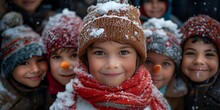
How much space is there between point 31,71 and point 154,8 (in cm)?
144

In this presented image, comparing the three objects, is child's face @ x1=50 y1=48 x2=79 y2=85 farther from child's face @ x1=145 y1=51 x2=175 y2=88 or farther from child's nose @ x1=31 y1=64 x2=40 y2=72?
child's face @ x1=145 y1=51 x2=175 y2=88

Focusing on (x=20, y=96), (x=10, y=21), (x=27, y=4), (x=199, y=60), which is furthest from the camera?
(x=27, y=4)

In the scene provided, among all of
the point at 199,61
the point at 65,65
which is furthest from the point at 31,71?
the point at 199,61

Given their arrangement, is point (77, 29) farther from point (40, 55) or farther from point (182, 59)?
point (182, 59)

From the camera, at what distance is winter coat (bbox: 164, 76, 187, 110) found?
3.07 meters

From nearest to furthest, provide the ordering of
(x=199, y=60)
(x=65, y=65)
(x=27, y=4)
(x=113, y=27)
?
(x=113, y=27) < (x=65, y=65) < (x=199, y=60) < (x=27, y=4)

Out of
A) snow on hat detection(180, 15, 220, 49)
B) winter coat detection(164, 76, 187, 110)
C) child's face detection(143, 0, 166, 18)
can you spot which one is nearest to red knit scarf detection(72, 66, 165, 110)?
winter coat detection(164, 76, 187, 110)

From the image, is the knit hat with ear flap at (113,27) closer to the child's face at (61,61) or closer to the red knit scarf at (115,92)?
the red knit scarf at (115,92)

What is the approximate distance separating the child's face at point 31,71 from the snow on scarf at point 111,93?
28.5 inches

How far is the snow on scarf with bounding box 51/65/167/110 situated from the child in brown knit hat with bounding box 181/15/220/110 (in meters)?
0.77

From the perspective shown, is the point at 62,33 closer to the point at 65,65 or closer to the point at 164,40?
the point at 65,65

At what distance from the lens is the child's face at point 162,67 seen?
119 inches

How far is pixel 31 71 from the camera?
3057mm

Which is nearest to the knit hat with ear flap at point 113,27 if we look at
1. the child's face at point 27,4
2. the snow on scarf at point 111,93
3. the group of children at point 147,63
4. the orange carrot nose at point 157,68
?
the snow on scarf at point 111,93
